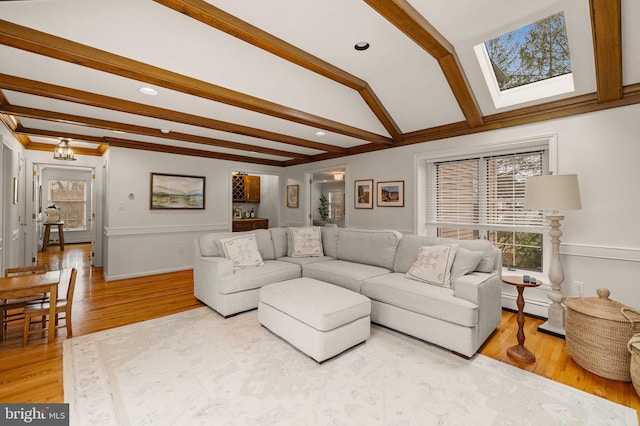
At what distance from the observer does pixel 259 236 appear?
428 centimetres

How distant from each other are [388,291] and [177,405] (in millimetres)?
1990

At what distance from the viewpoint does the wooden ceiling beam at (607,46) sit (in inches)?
81.0

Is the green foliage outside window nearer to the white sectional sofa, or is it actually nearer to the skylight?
the skylight

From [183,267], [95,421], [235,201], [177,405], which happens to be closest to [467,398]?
[177,405]

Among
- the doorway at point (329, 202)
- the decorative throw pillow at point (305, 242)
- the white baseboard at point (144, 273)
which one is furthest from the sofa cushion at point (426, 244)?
the doorway at point (329, 202)

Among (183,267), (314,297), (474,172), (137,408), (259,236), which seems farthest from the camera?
(183,267)

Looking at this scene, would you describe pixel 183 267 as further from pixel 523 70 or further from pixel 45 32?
pixel 523 70

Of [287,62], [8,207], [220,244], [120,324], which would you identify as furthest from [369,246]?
[8,207]

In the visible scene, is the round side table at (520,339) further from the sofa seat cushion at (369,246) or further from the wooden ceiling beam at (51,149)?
the wooden ceiling beam at (51,149)

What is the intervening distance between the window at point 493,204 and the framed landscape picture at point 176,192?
456 cm

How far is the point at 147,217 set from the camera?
5.31 m

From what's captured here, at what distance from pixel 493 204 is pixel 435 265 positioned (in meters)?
1.55

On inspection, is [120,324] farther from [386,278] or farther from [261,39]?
[261,39]

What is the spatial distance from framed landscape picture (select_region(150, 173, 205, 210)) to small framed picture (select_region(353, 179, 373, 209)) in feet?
10.5
